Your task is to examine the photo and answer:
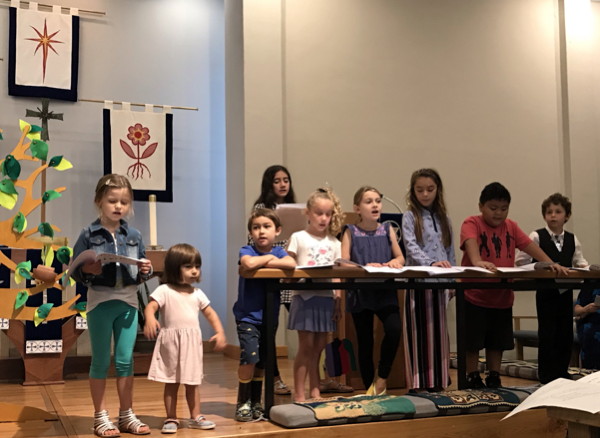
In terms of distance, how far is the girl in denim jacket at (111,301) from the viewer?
10.5ft

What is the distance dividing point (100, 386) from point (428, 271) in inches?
62.9

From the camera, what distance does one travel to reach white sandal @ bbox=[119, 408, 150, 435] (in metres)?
3.14

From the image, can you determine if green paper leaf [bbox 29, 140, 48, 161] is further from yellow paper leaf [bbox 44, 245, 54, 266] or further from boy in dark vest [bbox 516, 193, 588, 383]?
boy in dark vest [bbox 516, 193, 588, 383]

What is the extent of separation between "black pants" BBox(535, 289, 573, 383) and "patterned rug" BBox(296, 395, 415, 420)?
124 cm

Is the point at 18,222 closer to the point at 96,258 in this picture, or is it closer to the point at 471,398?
the point at 96,258

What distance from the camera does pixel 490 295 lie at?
418 centimetres

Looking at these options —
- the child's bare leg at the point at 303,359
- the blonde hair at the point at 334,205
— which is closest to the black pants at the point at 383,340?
the child's bare leg at the point at 303,359

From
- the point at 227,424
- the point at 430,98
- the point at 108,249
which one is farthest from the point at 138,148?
the point at 227,424

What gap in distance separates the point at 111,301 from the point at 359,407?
47.4 inches

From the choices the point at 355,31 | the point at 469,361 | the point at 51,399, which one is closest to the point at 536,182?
the point at 355,31

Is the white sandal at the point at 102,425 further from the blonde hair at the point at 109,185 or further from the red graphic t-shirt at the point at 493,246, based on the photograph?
the red graphic t-shirt at the point at 493,246

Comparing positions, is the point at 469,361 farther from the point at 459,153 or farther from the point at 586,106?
the point at 586,106

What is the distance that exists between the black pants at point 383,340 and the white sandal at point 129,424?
1274 millimetres

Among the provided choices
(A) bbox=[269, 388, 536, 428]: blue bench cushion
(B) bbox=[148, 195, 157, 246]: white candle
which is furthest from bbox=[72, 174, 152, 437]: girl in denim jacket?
(B) bbox=[148, 195, 157, 246]: white candle
